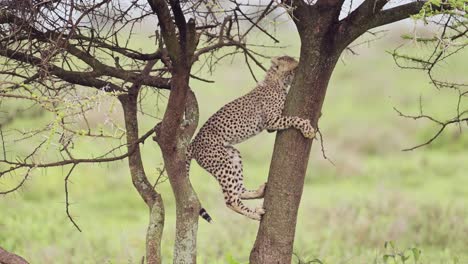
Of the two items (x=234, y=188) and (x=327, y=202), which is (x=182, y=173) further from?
(x=327, y=202)

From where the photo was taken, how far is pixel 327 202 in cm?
1106

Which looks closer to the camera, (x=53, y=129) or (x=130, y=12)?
(x=53, y=129)

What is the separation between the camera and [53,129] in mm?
3773

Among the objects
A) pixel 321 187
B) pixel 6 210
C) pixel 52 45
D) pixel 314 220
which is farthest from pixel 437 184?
pixel 52 45

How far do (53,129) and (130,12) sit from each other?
5.38 feet

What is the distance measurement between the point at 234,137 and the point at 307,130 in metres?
0.63

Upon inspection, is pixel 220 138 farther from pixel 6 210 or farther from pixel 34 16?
pixel 6 210

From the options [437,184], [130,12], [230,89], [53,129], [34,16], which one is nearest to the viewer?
[53,129]

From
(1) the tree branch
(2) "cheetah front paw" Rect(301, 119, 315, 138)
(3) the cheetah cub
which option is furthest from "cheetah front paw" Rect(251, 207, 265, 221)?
(1) the tree branch

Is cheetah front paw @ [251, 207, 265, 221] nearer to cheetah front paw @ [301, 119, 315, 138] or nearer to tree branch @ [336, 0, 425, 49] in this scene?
cheetah front paw @ [301, 119, 315, 138]

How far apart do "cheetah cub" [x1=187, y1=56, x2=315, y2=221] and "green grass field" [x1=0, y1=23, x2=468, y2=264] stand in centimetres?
94

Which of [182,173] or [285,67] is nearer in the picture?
[182,173]

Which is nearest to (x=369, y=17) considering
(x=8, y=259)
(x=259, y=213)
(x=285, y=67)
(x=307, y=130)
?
(x=307, y=130)

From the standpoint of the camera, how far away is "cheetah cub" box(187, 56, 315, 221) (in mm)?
5277
